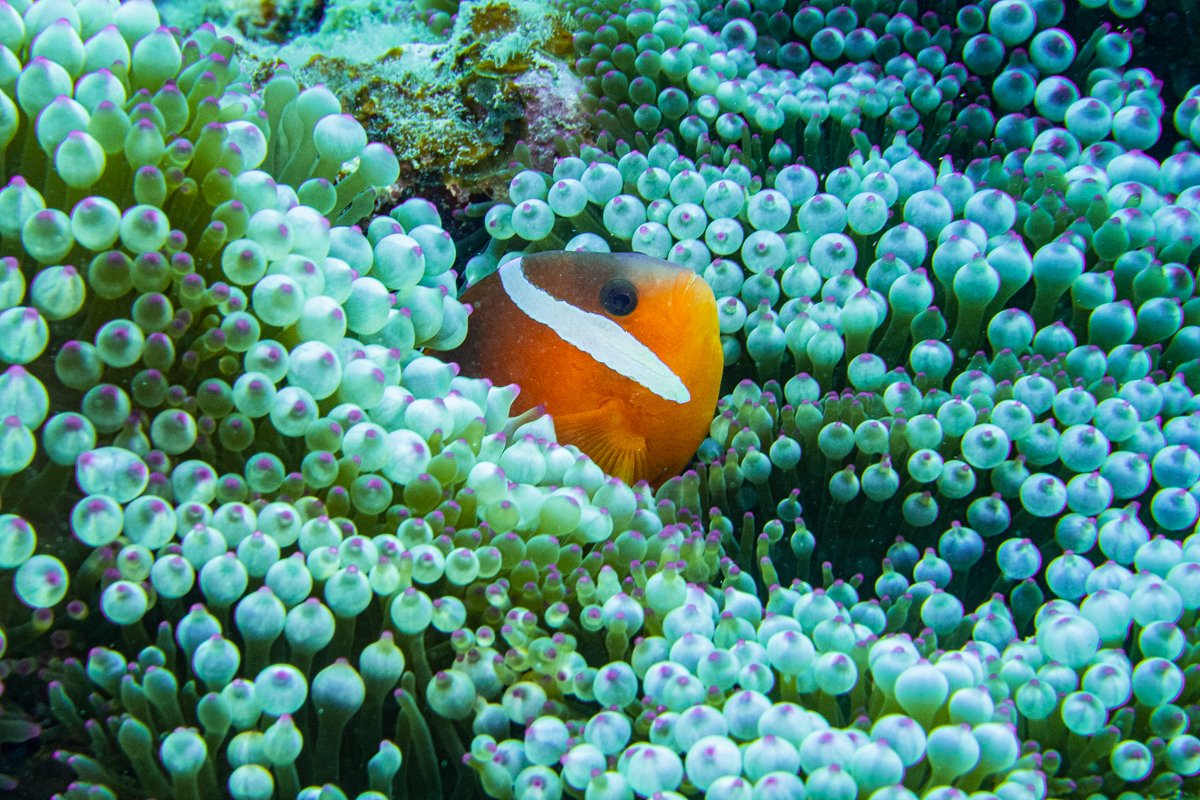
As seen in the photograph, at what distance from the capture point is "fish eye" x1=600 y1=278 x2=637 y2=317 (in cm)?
143

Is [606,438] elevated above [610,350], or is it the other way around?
[610,350]

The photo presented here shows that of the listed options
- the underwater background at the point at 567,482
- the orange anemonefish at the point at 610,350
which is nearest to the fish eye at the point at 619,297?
the orange anemonefish at the point at 610,350

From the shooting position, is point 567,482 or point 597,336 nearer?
point 567,482

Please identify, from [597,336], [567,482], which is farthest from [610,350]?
[567,482]

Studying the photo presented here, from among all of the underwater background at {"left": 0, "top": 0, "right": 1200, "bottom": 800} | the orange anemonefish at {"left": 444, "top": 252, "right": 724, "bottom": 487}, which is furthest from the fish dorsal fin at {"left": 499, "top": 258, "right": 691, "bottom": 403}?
the underwater background at {"left": 0, "top": 0, "right": 1200, "bottom": 800}

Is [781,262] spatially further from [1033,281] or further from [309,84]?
[309,84]

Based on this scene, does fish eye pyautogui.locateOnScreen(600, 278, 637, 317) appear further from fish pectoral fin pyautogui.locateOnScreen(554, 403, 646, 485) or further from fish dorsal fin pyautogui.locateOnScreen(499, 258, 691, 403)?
fish pectoral fin pyautogui.locateOnScreen(554, 403, 646, 485)

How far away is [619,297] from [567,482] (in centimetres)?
40

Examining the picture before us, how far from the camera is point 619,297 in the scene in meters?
1.44

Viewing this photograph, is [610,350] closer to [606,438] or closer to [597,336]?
[597,336]

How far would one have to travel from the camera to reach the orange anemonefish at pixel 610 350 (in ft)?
4.62

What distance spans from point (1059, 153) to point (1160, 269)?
0.32 m

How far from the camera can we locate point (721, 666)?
87 centimetres

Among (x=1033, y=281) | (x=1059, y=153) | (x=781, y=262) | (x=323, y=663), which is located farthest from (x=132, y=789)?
(x=1059, y=153)
